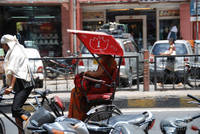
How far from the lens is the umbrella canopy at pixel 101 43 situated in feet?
22.1

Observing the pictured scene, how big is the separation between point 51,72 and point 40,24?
25.9 ft

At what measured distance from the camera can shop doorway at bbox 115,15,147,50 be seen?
2014 centimetres

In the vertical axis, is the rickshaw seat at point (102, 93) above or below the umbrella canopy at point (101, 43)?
below

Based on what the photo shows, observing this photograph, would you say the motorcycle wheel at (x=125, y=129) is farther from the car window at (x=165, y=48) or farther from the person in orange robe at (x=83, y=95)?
the car window at (x=165, y=48)

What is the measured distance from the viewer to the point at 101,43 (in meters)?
6.75

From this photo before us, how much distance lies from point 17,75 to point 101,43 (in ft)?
5.02

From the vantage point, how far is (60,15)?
1964cm

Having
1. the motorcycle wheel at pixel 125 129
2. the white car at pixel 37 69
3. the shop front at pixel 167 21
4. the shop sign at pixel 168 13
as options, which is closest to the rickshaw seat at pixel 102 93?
the motorcycle wheel at pixel 125 129

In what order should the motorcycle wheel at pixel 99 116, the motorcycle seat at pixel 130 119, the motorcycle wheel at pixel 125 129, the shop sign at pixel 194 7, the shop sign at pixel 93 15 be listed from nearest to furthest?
1. the motorcycle wheel at pixel 125 129
2. the motorcycle seat at pixel 130 119
3. the motorcycle wheel at pixel 99 116
4. the shop sign at pixel 194 7
5. the shop sign at pixel 93 15

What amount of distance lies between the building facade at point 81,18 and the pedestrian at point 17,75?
1224 centimetres

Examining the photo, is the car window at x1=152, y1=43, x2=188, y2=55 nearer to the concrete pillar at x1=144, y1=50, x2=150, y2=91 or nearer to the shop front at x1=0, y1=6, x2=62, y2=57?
the concrete pillar at x1=144, y1=50, x2=150, y2=91

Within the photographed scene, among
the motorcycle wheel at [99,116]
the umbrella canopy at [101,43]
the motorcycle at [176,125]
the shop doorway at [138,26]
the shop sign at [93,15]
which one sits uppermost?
the shop sign at [93,15]

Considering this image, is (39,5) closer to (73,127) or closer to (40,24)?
(40,24)

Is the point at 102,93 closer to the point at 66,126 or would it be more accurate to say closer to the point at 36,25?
the point at 66,126
